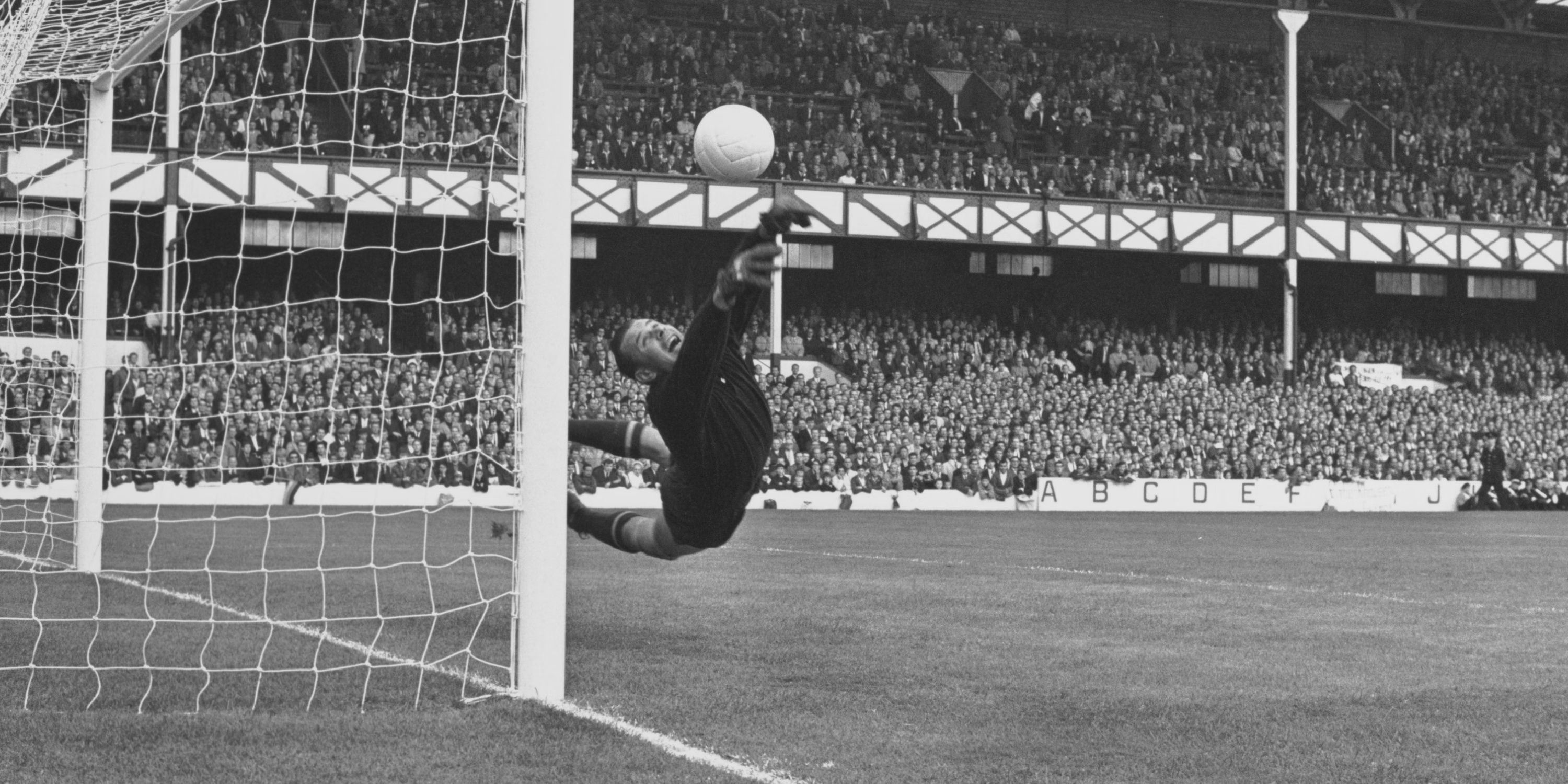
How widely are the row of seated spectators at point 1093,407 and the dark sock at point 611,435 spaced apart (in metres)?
19.8

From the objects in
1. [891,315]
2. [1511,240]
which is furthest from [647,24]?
[1511,240]

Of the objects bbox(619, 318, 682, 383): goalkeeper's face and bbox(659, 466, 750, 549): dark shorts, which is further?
bbox(659, 466, 750, 549): dark shorts

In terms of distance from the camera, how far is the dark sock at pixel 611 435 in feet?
24.1

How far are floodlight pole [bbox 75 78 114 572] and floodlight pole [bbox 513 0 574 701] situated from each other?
5385 millimetres

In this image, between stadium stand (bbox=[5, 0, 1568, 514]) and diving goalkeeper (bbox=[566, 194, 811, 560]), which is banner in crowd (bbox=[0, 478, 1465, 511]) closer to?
stadium stand (bbox=[5, 0, 1568, 514])

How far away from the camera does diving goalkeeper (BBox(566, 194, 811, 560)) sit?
5512mm

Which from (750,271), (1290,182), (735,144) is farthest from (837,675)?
(1290,182)

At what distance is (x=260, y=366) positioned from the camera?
551 inches

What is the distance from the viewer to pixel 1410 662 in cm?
816

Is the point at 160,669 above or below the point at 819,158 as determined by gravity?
below

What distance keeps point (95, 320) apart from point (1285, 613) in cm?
828

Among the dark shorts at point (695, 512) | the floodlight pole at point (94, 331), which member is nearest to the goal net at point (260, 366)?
the floodlight pole at point (94, 331)

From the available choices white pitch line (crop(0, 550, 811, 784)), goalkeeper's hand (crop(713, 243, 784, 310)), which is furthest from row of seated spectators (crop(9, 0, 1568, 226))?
goalkeeper's hand (crop(713, 243, 784, 310))

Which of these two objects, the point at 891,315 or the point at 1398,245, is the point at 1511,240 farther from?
the point at 891,315
